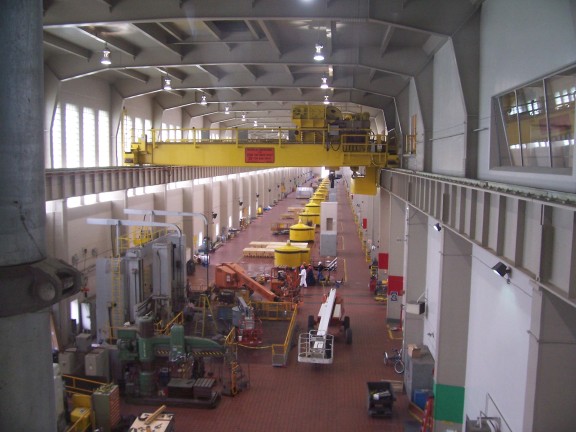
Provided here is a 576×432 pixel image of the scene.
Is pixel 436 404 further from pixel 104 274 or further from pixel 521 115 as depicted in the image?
pixel 104 274

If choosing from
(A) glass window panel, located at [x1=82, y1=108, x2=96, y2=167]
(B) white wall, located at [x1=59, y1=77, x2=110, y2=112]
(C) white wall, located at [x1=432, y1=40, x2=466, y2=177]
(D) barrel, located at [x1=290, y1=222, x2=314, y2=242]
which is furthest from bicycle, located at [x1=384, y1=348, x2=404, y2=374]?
(D) barrel, located at [x1=290, y1=222, x2=314, y2=242]

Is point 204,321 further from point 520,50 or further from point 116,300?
point 520,50

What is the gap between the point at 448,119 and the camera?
11812 mm

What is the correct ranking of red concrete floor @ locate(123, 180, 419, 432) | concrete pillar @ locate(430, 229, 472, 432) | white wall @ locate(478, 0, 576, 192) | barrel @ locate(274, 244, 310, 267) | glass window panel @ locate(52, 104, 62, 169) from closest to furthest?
1. white wall @ locate(478, 0, 576, 192)
2. concrete pillar @ locate(430, 229, 472, 432)
3. red concrete floor @ locate(123, 180, 419, 432)
4. glass window panel @ locate(52, 104, 62, 169)
5. barrel @ locate(274, 244, 310, 267)

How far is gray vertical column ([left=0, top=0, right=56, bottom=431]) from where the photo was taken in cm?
329

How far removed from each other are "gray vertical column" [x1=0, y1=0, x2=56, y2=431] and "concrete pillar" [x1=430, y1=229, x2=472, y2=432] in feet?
28.3

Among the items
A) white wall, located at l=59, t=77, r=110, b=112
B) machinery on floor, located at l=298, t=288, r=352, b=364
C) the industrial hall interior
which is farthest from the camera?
white wall, located at l=59, t=77, r=110, b=112

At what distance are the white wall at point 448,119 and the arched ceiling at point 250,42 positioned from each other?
25.2 inches

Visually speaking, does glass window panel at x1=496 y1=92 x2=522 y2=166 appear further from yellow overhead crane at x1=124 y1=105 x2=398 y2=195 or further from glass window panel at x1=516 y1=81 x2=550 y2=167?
yellow overhead crane at x1=124 y1=105 x2=398 y2=195

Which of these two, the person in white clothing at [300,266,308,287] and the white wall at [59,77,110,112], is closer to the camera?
the white wall at [59,77,110,112]

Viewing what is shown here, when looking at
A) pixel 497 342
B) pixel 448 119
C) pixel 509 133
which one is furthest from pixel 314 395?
pixel 509 133

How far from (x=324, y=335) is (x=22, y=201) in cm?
1397

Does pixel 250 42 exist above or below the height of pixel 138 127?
above

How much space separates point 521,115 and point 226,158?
12.9m
